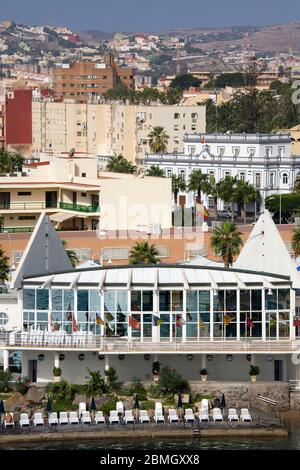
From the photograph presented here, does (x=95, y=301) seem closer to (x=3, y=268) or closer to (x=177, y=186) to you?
(x=3, y=268)

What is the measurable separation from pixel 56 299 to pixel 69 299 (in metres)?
0.35

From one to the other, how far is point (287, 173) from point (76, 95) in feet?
328

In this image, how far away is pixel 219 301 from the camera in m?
47.0

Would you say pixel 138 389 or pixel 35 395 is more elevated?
pixel 138 389

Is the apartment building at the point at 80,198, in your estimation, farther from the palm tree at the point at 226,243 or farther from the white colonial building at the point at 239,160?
the white colonial building at the point at 239,160

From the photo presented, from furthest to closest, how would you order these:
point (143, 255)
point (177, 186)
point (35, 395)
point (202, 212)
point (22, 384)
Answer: point (177, 186) < point (202, 212) < point (143, 255) < point (22, 384) < point (35, 395)

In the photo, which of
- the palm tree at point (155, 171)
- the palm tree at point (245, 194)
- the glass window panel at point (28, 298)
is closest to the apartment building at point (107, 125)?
the palm tree at point (155, 171)

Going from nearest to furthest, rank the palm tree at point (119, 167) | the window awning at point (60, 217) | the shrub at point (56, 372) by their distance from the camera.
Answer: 1. the shrub at point (56, 372)
2. the window awning at point (60, 217)
3. the palm tree at point (119, 167)

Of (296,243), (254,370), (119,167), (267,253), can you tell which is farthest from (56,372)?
(119,167)

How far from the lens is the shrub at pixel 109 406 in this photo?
44.5 meters

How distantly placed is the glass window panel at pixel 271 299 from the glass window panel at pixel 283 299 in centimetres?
12

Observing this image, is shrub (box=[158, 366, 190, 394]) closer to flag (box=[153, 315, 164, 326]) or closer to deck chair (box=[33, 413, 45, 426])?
flag (box=[153, 315, 164, 326])

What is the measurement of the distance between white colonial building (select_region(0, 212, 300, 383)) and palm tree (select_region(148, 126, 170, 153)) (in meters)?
62.1

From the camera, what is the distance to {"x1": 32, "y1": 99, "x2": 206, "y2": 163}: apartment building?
115938mm
